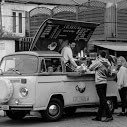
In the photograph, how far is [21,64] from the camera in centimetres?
1301

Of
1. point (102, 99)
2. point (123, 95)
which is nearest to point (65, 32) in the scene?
point (123, 95)

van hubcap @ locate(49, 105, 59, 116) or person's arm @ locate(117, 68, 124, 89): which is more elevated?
person's arm @ locate(117, 68, 124, 89)

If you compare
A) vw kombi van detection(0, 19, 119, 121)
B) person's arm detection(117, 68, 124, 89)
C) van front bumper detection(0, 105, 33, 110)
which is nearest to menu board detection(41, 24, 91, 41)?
vw kombi van detection(0, 19, 119, 121)

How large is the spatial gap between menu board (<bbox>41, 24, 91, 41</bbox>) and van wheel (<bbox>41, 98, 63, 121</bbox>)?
2.67 metres

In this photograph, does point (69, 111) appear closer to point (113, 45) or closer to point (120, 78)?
point (120, 78)

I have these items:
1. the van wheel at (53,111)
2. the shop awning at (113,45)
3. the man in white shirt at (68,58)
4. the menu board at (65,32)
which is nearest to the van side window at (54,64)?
the man in white shirt at (68,58)

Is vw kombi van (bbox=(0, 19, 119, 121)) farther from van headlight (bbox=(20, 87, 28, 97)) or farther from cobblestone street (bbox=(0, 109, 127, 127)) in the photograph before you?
cobblestone street (bbox=(0, 109, 127, 127))

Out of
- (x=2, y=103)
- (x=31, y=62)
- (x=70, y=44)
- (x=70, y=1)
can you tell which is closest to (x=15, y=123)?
(x=2, y=103)

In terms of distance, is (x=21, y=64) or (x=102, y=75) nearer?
(x=21, y=64)

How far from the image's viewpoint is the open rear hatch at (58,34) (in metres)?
14.4

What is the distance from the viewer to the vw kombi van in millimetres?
12375

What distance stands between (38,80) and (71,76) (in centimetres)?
130

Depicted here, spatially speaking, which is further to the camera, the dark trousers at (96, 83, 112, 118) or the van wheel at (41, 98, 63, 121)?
the dark trousers at (96, 83, 112, 118)

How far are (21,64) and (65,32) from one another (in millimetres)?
2951
